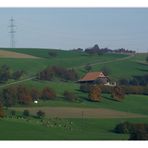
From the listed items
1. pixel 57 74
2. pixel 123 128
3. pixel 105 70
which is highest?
pixel 105 70

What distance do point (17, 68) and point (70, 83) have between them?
5.92m

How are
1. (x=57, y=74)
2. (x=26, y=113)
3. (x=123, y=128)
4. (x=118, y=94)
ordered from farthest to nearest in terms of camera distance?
(x=57, y=74) < (x=118, y=94) < (x=26, y=113) < (x=123, y=128)

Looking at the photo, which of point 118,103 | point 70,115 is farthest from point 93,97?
point 70,115

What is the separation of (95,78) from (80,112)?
32.0ft

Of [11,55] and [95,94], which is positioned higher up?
[11,55]

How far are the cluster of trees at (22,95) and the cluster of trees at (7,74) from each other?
13.5 feet

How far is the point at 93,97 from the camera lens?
29609mm

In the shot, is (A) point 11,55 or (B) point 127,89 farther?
(A) point 11,55

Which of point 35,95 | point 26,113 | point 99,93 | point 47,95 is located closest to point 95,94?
point 99,93

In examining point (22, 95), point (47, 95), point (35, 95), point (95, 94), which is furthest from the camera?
point (95, 94)

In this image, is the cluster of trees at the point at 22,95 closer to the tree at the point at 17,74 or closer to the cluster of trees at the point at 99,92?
the cluster of trees at the point at 99,92

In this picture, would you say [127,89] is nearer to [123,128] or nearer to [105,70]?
[105,70]

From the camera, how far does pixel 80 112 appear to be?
86.2 feet
